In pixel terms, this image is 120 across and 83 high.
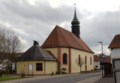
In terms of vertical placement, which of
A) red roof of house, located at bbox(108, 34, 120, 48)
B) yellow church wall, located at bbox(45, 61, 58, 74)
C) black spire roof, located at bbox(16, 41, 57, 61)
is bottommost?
yellow church wall, located at bbox(45, 61, 58, 74)

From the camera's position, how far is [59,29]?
144 feet

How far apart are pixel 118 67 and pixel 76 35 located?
164ft

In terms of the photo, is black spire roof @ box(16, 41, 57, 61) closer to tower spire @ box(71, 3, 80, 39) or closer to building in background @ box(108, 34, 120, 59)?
building in background @ box(108, 34, 120, 59)

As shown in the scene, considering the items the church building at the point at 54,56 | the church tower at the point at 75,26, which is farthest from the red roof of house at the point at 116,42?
the church tower at the point at 75,26

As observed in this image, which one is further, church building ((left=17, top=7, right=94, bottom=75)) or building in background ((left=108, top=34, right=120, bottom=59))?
church building ((left=17, top=7, right=94, bottom=75))

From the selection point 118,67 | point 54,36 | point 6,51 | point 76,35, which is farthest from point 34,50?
point 118,67

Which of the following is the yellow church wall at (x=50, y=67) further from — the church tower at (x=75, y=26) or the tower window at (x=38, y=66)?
the church tower at (x=75, y=26)

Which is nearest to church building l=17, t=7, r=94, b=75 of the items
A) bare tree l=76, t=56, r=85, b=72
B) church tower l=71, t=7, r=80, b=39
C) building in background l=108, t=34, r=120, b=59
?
bare tree l=76, t=56, r=85, b=72

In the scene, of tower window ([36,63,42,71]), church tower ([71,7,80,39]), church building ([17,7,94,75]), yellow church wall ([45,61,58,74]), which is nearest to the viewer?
tower window ([36,63,42,71])

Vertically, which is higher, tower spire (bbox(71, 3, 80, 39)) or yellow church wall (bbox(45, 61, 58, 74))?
tower spire (bbox(71, 3, 80, 39))

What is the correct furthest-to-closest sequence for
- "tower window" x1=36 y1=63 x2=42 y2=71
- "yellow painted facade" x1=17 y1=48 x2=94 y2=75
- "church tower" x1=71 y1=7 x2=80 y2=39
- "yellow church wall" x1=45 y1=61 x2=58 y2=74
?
"church tower" x1=71 y1=7 x2=80 y2=39
"yellow church wall" x1=45 y1=61 x2=58 y2=74
"yellow painted facade" x1=17 y1=48 x2=94 y2=75
"tower window" x1=36 y1=63 x2=42 y2=71

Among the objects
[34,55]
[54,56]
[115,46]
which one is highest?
[115,46]

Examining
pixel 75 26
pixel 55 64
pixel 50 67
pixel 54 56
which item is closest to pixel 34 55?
pixel 50 67

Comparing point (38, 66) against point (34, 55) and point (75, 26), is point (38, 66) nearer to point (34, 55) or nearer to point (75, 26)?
point (34, 55)
